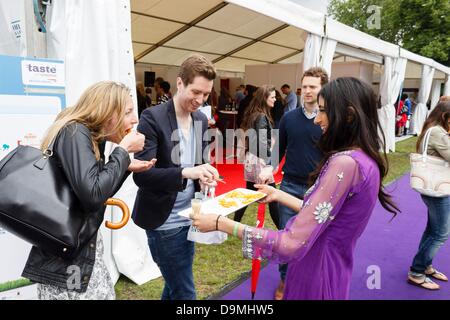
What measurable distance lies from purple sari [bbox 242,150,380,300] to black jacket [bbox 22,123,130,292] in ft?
1.78

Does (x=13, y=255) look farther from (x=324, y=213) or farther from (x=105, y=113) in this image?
(x=324, y=213)

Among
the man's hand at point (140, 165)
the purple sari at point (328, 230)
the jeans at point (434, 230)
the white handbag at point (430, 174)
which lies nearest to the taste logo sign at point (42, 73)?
the man's hand at point (140, 165)

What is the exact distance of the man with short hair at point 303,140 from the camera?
2.46 meters

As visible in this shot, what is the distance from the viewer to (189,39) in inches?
333

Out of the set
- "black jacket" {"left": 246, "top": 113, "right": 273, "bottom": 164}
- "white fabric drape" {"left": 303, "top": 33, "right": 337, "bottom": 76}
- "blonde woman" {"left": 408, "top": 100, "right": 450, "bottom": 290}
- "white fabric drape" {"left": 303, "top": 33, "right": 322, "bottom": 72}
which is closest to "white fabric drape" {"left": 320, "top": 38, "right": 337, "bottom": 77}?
"white fabric drape" {"left": 303, "top": 33, "right": 337, "bottom": 76}

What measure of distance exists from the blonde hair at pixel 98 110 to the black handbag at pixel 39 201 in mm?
155

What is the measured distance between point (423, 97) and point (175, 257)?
44.8ft

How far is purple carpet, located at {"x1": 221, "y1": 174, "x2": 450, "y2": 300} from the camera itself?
112 inches

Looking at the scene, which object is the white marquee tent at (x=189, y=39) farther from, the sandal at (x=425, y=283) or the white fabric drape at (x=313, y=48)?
the sandal at (x=425, y=283)

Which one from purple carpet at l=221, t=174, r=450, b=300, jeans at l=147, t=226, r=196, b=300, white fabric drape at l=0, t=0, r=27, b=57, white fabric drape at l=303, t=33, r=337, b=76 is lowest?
purple carpet at l=221, t=174, r=450, b=300

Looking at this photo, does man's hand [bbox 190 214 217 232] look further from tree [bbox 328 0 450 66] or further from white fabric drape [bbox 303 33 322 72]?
tree [bbox 328 0 450 66]

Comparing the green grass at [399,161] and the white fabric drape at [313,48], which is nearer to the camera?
the white fabric drape at [313,48]

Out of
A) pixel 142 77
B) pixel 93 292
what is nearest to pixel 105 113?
pixel 93 292

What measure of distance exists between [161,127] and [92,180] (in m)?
0.55
